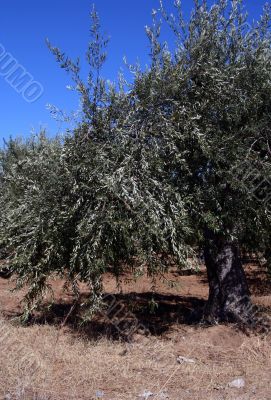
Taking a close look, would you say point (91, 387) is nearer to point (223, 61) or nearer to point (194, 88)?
point (194, 88)

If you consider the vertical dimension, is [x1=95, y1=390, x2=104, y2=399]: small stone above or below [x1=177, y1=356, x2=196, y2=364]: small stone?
below

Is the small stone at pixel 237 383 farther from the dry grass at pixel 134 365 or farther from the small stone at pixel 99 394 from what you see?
the small stone at pixel 99 394

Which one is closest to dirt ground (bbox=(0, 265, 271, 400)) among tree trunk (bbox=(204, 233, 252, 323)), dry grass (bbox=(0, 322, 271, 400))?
dry grass (bbox=(0, 322, 271, 400))

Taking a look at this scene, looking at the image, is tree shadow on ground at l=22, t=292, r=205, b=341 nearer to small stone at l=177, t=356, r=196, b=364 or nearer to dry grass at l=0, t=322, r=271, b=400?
dry grass at l=0, t=322, r=271, b=400

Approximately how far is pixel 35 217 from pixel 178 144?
2452 mm

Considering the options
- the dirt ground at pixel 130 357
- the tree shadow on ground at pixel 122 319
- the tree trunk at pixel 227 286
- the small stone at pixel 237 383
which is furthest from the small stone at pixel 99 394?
the tree trunk at pixel 227 286

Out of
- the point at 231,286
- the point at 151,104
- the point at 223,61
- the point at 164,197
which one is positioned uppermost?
the point at 223,61

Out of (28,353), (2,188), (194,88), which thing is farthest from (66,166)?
(2,188)

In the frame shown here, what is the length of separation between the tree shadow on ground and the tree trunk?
85cm

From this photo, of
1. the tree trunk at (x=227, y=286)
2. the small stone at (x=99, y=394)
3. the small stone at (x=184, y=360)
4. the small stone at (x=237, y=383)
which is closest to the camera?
the small stone at (x=99, y=394)

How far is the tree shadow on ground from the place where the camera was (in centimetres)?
879

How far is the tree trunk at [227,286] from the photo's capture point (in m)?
8.63

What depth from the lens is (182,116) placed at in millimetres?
7234

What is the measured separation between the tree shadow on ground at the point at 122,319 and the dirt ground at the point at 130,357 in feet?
0.07
